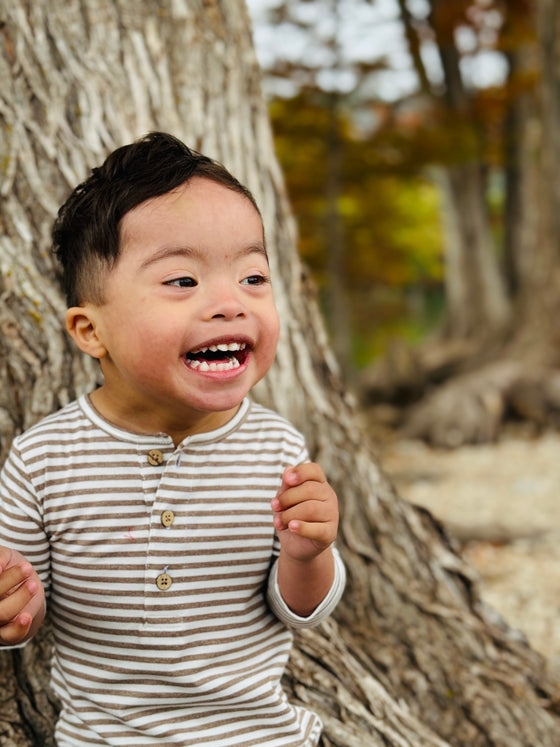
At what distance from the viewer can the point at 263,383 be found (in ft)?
7.06

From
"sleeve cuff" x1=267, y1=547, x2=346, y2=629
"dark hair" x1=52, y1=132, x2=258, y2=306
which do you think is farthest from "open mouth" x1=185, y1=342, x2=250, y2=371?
"sleeve cuff" x1=267, y1=547, x2=346, y2=629

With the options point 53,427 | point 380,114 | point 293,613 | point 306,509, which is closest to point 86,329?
point 53,427

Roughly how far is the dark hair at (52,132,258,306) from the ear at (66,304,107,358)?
28 millimetres

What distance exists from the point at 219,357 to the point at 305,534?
357mm

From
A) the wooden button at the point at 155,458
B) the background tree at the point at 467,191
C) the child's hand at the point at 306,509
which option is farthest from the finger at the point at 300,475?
the background tree at the point at 467,191

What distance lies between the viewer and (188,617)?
4.85 ft

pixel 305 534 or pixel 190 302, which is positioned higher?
pixel 190 302

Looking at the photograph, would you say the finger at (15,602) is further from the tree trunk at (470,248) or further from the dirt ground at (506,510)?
the tree trunk at (470,248)

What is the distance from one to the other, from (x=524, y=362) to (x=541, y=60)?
317cm

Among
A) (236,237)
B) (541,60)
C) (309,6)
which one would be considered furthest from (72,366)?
(309,6)

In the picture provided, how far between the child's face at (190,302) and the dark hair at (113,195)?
0.08 ft

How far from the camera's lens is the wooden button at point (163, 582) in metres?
1.45

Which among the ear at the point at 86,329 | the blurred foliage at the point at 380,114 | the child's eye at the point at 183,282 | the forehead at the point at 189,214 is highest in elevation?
the forehead at the point at 189,214

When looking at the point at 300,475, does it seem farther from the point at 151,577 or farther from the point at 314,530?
the point at 151,577
